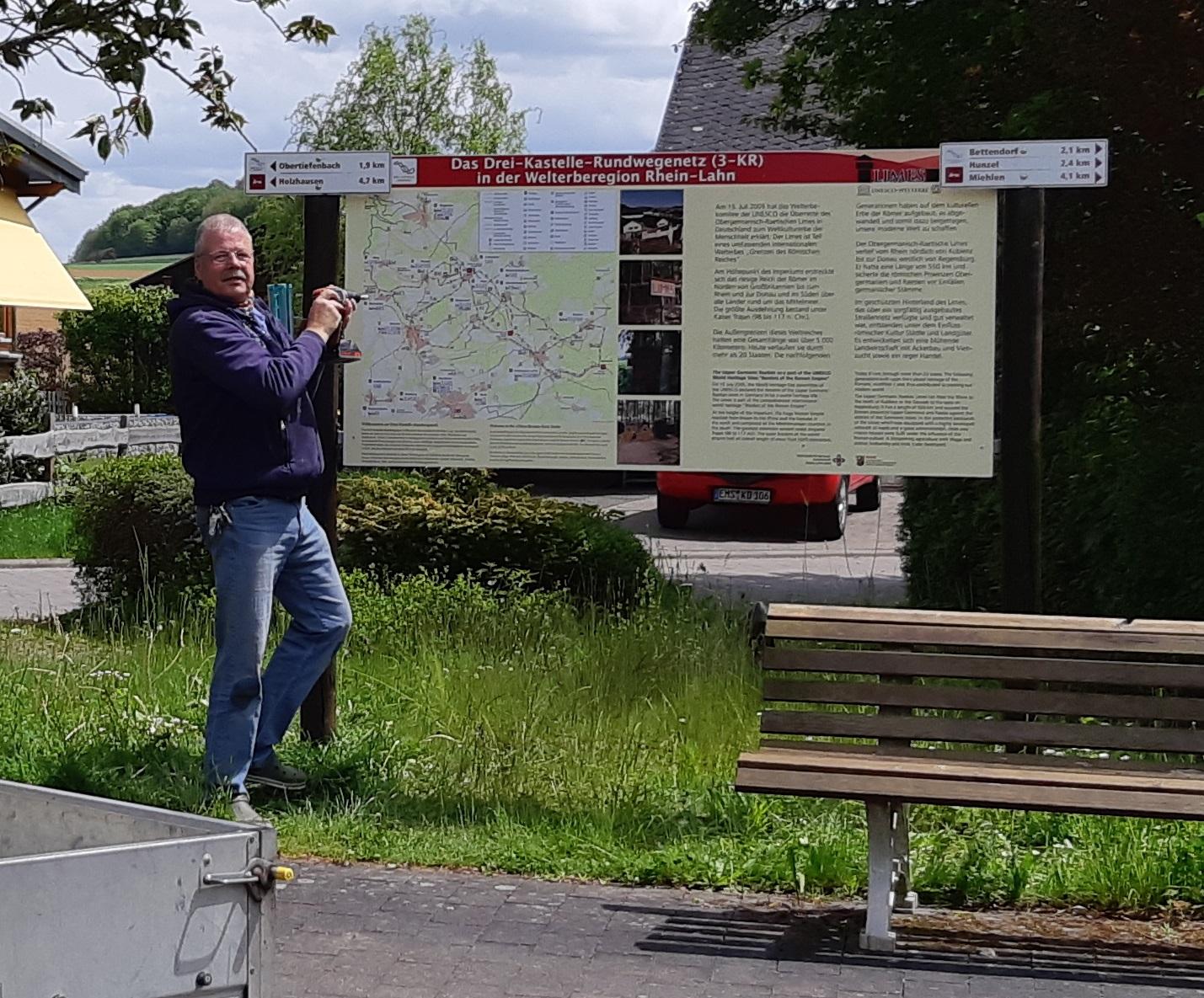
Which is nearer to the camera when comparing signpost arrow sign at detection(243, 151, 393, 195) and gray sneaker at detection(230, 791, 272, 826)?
gray sneaker at detection(230, 791, 272, 826)

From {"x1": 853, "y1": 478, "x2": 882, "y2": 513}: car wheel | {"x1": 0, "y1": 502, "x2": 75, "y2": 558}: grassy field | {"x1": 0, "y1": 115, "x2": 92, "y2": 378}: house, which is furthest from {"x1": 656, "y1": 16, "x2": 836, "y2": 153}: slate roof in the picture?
{"x1": 0, "y1": 115, "x2": 92, "y2": 378}: house

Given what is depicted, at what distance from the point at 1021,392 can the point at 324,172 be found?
2723mm

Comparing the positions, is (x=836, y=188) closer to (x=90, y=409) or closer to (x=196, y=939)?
(x=196, y=939)

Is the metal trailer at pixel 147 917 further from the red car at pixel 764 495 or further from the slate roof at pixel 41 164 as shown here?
the red car at pixel 764 495

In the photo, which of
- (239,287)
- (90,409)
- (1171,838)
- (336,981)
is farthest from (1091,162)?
(90,409)

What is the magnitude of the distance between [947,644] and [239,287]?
8.50ft

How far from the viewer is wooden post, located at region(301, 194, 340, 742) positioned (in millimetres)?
6957

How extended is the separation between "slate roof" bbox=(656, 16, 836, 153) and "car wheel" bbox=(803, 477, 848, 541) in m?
5.62

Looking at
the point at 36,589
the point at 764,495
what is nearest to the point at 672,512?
the point at 764,495

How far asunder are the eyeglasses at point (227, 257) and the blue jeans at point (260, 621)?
788mm

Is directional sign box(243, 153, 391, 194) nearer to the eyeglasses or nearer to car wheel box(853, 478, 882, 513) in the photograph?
the eyeglasses

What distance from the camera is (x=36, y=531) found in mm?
19344

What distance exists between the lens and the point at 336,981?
16.1ft

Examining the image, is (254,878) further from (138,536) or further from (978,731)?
(138,536)
